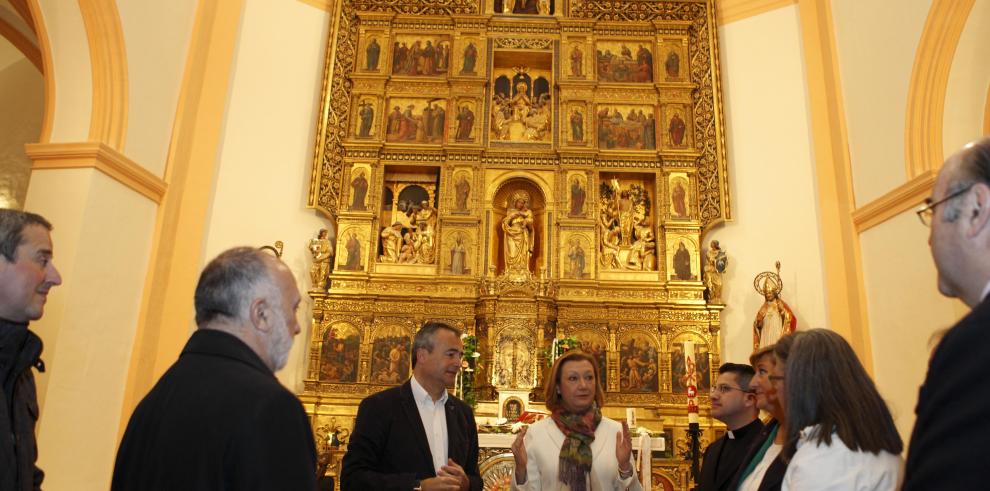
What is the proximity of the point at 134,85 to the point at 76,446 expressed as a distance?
11.9 ft

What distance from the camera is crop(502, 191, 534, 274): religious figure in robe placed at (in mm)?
9609

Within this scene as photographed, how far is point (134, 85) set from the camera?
281 inches

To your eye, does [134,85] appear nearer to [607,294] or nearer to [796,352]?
[607,294]

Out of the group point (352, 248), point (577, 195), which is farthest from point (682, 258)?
point (352, 248)

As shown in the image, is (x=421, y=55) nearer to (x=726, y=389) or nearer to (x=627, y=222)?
(x=627, y=222)

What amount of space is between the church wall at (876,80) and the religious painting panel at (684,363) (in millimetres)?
2634

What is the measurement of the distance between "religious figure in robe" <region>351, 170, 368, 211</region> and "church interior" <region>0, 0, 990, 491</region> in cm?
3

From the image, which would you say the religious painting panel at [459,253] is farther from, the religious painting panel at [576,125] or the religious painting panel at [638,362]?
the religious painting panel at [638,362]

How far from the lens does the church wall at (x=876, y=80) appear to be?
22.6ft

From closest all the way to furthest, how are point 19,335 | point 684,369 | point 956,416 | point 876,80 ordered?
point 956,416
point 19,335
point 876,80
point 684,369

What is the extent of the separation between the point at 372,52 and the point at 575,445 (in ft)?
26.9

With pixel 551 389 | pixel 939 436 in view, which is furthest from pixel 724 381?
pixel 939 436

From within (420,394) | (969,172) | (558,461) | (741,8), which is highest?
(741,8)

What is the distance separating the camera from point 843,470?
225 cm
